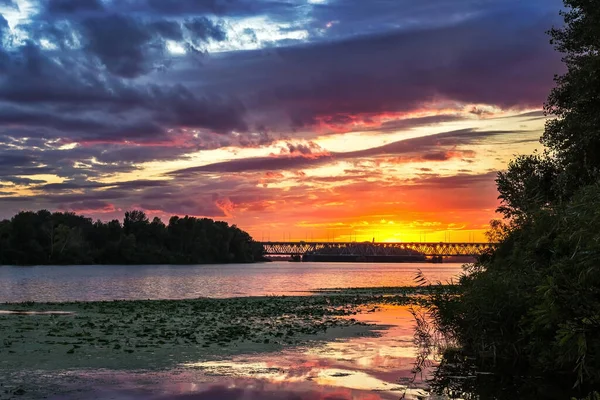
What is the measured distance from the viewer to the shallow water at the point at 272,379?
17672 mm

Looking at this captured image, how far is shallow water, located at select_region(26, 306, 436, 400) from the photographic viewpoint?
58.0 ft

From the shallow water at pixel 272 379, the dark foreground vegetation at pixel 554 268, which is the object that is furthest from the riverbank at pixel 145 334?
the dark foreground vegetation at pixel 554 268

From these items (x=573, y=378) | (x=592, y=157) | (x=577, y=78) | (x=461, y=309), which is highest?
(x=577, y=78)

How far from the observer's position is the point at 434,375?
832 inches

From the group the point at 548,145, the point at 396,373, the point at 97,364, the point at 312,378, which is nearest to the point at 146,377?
the point at 97,364

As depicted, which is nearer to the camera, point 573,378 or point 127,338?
point 573,378

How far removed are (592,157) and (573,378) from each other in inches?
600

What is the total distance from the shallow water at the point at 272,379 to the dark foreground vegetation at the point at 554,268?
3.07m

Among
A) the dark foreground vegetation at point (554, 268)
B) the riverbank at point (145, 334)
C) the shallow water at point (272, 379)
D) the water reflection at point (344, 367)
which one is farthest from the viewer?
the riverbank at point (145, 334)

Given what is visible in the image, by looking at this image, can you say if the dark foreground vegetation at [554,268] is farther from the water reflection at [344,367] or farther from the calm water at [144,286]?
the calm water at [144,286]

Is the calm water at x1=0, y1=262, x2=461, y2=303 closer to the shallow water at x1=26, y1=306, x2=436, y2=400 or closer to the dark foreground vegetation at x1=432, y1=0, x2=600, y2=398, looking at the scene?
the dark foreground vegetation at x1=432, y1=0, x2=600, y2=398

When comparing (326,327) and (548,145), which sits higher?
(548,145)

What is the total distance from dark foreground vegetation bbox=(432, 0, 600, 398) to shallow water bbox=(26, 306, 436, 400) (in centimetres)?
307

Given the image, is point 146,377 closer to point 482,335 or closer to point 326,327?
point 482,335
